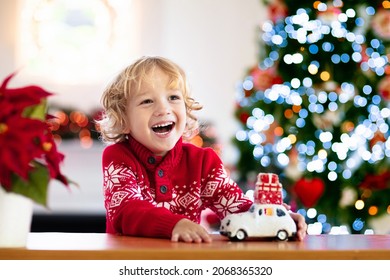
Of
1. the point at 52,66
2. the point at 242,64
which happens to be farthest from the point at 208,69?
the point at 52,66

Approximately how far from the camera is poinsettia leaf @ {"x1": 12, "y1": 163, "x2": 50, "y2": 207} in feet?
4.15

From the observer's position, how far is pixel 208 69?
6113 millimetres

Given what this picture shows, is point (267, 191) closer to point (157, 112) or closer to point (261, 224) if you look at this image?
point (261, 224)

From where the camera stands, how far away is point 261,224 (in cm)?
155

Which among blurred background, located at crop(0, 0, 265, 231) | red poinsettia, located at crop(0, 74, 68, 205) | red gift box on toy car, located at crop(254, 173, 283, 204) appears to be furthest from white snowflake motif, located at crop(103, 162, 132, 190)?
blurred background, located at crop(0, 0, 265, 231)

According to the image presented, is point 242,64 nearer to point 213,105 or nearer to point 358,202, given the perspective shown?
point 213,105

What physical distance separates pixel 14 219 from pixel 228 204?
66 cm

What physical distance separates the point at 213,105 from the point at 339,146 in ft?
5.48

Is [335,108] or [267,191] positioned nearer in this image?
[267,191]

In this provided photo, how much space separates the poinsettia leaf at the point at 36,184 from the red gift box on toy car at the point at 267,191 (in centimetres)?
49

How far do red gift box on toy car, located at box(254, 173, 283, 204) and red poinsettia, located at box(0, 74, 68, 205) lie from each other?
445 mm

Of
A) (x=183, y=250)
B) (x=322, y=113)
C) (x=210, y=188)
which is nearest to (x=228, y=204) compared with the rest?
(x=210, y=188)

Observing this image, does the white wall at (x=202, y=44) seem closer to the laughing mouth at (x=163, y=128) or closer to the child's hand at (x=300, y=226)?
the laughing mouth at (x=163, y=128)

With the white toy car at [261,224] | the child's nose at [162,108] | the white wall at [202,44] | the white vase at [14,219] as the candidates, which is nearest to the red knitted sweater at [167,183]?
the child's nose at [162,108]
